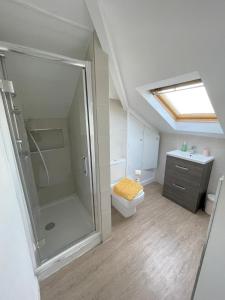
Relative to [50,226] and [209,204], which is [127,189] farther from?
[209,204]

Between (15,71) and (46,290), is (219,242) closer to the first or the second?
(46,290)

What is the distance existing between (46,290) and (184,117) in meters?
2.59

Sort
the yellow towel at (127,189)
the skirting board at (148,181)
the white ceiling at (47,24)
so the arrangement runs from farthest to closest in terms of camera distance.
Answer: the skirting board at (148,181) → the yellow towel at (127,189) → the white ceiling at (47,24)

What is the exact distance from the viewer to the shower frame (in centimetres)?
94

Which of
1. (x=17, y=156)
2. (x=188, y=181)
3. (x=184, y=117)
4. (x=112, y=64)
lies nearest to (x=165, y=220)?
(x=188, y=181)

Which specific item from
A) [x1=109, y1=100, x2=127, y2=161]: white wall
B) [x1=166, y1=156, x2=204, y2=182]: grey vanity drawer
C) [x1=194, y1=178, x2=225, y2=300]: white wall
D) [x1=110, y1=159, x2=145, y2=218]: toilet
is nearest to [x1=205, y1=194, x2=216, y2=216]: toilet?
[x1=166, y1=156, x2=204, y2=182]: grey vanity drawer

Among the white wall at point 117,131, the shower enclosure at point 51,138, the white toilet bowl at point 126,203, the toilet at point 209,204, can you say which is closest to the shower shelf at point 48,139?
the shower enclosure at point 51,138

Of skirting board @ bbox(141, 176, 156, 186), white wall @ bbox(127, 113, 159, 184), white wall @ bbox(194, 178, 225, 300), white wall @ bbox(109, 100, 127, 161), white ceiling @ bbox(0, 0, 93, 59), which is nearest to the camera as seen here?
white wall @ bbox(194, 178, 225, 300)

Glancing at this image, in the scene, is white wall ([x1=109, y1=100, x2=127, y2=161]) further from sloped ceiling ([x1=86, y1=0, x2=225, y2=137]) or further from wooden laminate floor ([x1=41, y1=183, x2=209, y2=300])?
Answer: wooden laminate floor ([x1=41, y1=183, x2=209, y2=300])

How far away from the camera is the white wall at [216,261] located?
0.53 meters

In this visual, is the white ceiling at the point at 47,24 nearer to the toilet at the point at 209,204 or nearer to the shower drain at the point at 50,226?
the shower drain at the point at 50,226

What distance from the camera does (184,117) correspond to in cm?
200

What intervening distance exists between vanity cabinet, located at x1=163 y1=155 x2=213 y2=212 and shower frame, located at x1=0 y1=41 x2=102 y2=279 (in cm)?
137

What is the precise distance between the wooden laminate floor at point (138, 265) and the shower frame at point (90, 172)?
85 millimetres
